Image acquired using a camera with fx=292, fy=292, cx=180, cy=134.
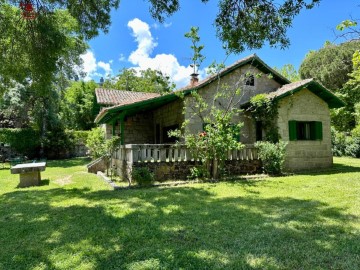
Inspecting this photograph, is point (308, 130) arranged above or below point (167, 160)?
above

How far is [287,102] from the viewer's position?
13.7 metres

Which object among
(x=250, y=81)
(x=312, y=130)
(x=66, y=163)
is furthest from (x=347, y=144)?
(x=66, y=163)

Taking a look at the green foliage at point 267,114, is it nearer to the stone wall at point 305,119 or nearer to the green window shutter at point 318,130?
the stone wall at point 305,119

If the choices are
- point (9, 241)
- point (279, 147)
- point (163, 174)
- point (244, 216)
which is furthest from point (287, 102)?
point (9, 241)

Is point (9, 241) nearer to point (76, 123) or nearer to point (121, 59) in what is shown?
point (76, 123)

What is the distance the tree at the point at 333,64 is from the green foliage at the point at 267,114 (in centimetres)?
1948

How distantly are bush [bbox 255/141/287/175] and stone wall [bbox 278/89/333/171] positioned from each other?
48.7 inches

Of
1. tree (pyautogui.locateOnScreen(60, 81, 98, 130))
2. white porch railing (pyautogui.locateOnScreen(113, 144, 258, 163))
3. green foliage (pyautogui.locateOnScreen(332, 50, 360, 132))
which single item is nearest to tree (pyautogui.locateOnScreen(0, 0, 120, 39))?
white porch railing (pyautogui.locateOnScreen(113, 144, 258, 163))

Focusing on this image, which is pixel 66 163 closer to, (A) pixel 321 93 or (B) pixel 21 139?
(B) pixel 21 139

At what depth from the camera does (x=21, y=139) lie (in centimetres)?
2548

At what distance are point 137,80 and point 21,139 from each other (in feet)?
80.8

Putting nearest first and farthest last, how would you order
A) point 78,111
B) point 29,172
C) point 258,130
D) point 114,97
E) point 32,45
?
point 32,45 < point 29,172 < point 258,130 < point 114,97 < point 78,111

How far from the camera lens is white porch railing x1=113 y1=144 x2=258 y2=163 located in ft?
35.0

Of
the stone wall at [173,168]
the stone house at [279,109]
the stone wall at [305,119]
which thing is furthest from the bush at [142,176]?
the stone wall at [305,119]
